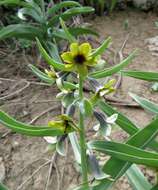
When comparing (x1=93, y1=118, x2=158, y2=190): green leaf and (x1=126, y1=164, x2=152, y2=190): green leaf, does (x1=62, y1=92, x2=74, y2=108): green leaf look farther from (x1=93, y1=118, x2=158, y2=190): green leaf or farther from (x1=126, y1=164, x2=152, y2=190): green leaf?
(x1=126, y1=164, x2=152, y2=190): green leaf

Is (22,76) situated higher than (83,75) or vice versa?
(83,75)

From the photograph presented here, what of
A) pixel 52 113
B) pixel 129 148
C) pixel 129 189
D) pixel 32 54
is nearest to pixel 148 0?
pixel 32 54

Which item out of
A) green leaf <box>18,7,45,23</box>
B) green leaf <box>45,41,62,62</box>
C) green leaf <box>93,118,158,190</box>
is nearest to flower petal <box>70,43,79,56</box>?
green leaf <box>93,118,158,190</box>

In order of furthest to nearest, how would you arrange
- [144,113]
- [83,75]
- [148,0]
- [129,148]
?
1. [148,0]
2. [144,113]
3. [129,148]
4. [83,75]

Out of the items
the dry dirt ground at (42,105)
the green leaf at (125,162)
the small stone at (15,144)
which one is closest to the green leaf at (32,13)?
the dry dirt ground at (42,105)

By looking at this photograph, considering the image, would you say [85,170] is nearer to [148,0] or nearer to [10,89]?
[10,89]
